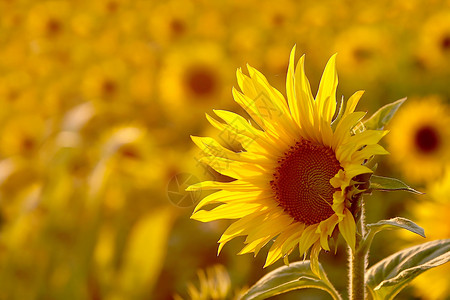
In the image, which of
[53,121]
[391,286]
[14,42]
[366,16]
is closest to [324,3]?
[366,16]

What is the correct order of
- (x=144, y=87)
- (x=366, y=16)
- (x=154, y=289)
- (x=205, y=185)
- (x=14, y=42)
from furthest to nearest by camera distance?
(x=14, y=42) → (x=366, y=16) → (x=144, y=87) → (x=154, y=289) → (x=205, y=185)

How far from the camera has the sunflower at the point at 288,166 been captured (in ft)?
1.60

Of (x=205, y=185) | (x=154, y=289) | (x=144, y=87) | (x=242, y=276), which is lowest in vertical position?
(x=154, y=289)

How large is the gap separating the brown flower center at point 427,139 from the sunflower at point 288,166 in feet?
4.57

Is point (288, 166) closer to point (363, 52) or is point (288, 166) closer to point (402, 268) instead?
point (402, 268)

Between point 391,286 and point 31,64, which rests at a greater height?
point 391,286

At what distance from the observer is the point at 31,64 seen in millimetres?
3209

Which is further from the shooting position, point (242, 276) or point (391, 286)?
point (242, 276)

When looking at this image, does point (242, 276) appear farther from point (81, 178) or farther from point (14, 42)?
point (14, 42)

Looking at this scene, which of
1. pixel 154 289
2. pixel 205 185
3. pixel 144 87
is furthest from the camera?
pixel 144 87

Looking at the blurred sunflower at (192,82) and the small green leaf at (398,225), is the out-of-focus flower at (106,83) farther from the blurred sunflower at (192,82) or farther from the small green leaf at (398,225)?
the small green leaf at (398,225)

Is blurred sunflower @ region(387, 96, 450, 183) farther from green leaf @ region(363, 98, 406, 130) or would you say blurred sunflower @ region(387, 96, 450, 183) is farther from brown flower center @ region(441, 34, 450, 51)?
green leaf @ region(363, 98, 406, 130)

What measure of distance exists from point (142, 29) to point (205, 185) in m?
2.82

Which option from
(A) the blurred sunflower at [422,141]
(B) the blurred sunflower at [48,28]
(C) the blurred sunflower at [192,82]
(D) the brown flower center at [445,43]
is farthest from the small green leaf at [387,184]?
(B) the blurred sunflower at [48,28]
